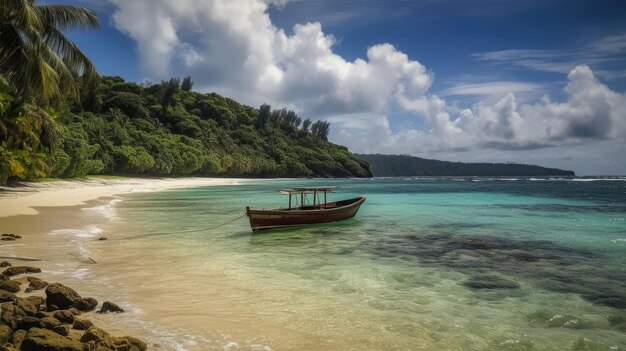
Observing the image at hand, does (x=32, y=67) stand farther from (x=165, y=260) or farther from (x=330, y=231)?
(x=330, y=231)

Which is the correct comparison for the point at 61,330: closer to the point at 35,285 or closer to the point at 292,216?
the point at 35,285

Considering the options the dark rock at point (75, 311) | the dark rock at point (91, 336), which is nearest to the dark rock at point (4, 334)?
the dark rock at point (91, 336)

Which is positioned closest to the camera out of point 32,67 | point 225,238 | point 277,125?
point 32,67

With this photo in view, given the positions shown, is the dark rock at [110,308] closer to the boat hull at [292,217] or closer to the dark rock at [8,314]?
the dark rock at [8,314]

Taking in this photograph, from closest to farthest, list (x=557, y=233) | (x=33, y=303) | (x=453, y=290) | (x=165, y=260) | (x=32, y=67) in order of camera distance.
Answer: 1. (x=33, y=303)
2. (x=453, y=290)
3. (x=165, y=260)
4. (x=32, y=67)
5. (x=557, y=233)

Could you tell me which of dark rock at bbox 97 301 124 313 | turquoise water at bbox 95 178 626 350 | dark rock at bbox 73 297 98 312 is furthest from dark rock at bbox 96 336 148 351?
dark rock at bbox 73 297 98 312

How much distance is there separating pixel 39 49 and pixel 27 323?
13.0 metres

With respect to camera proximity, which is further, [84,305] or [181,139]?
[181,139]

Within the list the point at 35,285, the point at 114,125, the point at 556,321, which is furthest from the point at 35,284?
the point at 114,125

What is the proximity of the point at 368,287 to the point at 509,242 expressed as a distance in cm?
916

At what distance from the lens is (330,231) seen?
17.4 m

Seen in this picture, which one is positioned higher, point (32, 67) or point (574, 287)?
point (32, 67)

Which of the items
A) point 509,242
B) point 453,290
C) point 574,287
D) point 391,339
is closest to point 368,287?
point 453,290

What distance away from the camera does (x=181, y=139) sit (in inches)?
3445
